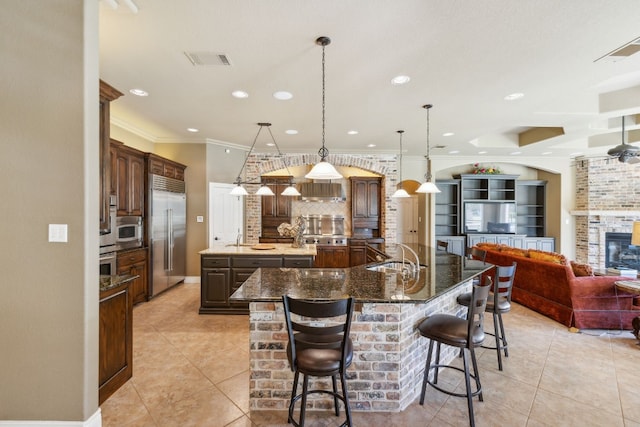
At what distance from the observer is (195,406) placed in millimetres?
2141

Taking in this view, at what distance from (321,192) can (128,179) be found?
406cm

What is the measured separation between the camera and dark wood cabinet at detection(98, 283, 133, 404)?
84.7 inches

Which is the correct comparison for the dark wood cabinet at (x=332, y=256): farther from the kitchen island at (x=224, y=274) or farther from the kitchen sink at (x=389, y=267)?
the kitchen sink at (x=389, y=267)

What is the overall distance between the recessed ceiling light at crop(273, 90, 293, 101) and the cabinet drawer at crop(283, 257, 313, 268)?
214 centimetres

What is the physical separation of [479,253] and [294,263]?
2561 mm

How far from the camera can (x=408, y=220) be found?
8000 millimetres

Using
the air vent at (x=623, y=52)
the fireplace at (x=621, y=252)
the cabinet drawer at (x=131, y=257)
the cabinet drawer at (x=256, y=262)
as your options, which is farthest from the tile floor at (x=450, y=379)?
the fireplace at (x=621, y=252)

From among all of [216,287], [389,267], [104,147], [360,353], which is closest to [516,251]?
[389,267]

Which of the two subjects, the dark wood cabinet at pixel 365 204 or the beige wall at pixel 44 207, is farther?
the dark wood cabinet at pixel 365 204

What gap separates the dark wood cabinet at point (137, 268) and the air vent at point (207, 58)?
9.49 feet

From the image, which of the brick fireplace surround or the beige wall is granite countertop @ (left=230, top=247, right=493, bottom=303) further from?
the brick fireplace surround

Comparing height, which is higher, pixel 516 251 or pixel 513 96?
pixel 513 96

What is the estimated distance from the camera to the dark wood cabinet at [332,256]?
265 inches

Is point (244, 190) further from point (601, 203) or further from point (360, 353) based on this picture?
point (601, 203)
